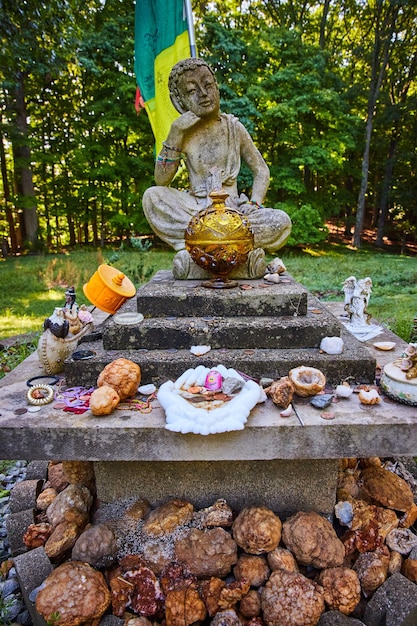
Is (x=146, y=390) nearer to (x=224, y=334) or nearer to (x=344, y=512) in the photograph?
(x=224, y=334)

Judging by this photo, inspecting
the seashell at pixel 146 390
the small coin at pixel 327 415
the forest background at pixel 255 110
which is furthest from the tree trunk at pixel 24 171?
the small coin at pixel 327 415

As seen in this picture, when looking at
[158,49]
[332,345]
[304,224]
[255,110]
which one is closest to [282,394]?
[332,345]

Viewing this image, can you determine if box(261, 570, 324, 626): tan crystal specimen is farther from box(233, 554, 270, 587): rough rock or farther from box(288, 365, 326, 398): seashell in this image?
box(288, 365, 326, 398): seashell

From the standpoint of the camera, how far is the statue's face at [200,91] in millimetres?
3248

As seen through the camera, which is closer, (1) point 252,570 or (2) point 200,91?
(1) point 252,570

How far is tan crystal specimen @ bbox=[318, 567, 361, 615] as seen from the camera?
1.80 metres

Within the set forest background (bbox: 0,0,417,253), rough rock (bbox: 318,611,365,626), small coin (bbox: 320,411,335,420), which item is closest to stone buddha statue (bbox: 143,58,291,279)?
small coin (bbox: 320,411,335,420)

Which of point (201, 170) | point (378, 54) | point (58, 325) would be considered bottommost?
point (58, 325)

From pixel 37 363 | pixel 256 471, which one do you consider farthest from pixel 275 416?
pixel 37 363

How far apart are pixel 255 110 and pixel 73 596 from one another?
11.9m

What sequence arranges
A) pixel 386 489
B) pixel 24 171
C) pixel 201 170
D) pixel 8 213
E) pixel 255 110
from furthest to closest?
pixel 8 213 < pixel 24 171 < pixel 255 110 < pixel 201 170 < pixel 386 489

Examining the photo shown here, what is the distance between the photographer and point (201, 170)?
12.1ft

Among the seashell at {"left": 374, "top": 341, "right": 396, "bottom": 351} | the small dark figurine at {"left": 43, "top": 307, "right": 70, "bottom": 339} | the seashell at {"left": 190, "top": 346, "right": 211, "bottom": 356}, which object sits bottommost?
the seashell at {"left": 374, "top": 341, "right": 396, "bottom": 351}

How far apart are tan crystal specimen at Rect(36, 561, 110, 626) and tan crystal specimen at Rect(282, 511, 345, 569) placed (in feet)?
2.86
